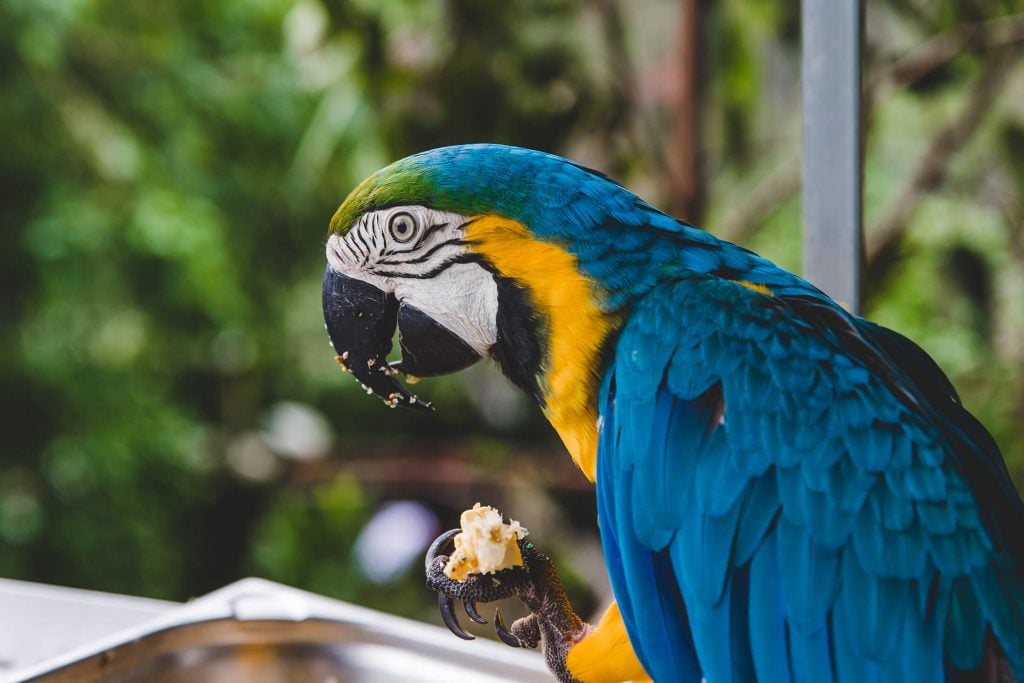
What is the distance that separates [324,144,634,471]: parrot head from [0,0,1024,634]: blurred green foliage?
0.84 meters

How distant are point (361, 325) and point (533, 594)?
22cm

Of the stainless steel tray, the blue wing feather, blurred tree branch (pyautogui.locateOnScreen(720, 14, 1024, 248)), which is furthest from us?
blurred tree branch (pyautogui.locateOnScreen(720, 14, 1024, 248))

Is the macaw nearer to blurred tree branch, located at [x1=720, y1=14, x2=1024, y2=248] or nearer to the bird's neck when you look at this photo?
the bird's neck

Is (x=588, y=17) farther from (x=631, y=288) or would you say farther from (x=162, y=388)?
(x=631, y=288)

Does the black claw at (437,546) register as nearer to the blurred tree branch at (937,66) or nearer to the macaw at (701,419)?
the macaw at (701,419)

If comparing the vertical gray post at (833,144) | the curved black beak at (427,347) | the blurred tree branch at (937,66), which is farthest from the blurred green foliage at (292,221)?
the curved black beak at (427,347)

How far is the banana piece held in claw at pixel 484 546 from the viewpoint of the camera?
2.14ft

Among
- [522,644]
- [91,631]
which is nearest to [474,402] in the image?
Result: [91,631]

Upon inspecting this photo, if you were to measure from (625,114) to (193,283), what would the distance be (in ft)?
3.04

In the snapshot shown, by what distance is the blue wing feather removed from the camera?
509mm

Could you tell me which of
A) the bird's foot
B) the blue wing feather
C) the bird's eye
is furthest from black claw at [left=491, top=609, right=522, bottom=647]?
the bird's eye

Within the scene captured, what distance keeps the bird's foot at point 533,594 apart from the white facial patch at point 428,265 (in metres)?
0.15

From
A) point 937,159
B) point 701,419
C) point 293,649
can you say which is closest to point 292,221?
point 937,159

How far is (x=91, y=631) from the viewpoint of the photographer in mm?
958
